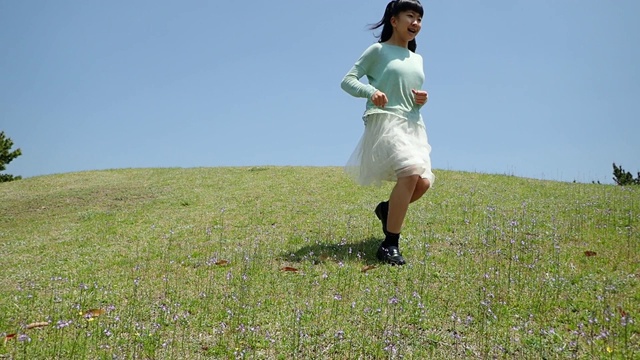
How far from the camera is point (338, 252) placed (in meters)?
7.44

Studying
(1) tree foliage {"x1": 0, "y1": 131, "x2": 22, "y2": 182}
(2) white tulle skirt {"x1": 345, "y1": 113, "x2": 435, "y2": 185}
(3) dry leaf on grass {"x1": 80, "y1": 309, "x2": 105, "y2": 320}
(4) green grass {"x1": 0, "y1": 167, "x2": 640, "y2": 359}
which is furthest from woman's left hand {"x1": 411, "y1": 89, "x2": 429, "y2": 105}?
(1) tree foliage {"x1": 0, "y1": 131, "x2": 22, "y2": 182}

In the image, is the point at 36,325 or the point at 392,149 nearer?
the point at 36,325

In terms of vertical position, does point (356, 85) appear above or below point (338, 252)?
above

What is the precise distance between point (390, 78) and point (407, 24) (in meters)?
0.85

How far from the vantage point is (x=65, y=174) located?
2394 centimetres

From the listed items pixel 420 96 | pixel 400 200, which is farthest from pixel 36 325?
pixel 420 96

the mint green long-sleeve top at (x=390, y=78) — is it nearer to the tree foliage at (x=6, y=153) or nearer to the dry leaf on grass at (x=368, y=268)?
the dry leaf on grass at (x=368, y=268)

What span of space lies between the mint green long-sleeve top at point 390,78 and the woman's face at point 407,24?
200mm

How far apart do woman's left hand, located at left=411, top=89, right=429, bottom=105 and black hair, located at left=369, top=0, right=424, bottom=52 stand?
3.52ft

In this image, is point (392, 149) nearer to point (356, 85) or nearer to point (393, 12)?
point (356, 85)

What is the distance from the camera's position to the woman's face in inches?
264

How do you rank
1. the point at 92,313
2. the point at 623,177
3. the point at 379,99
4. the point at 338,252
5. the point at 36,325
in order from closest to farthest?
the point at 36,325
the point at 92,313
the point at 379,99
the point at 338,252
the point at 623,177

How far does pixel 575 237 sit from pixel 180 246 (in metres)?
7.14

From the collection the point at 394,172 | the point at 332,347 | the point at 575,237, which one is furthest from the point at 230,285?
the point at 575,237
